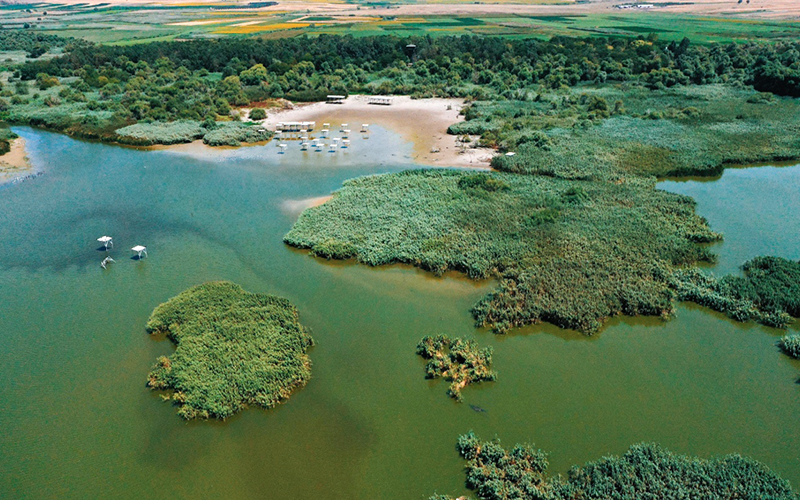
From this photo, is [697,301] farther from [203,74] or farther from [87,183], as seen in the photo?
[203,74]


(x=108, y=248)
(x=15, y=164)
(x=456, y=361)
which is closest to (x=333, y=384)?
(x=456, y=361)

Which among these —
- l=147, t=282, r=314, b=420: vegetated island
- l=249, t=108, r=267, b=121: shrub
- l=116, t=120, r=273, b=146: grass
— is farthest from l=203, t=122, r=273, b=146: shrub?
l=147, t=282, r=314, b=420: vegetated island

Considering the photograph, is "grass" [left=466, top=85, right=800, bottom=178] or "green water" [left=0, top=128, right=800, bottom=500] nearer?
"green water" [left=0, top=128, right=800, bottom=500]

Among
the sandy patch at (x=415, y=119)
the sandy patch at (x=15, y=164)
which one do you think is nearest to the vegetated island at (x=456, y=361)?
the sandy patch at (x=415, y=119)

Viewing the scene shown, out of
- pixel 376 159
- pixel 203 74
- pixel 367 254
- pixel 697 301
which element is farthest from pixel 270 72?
pixel 697 301

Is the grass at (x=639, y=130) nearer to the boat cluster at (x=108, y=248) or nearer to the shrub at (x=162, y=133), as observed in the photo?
the shrub at (x=162, y=133)

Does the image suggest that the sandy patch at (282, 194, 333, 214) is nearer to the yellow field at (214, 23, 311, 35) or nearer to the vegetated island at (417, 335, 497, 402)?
the vegetated island at (417, 335, 497, 402)

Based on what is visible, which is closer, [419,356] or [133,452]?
[133,452]
